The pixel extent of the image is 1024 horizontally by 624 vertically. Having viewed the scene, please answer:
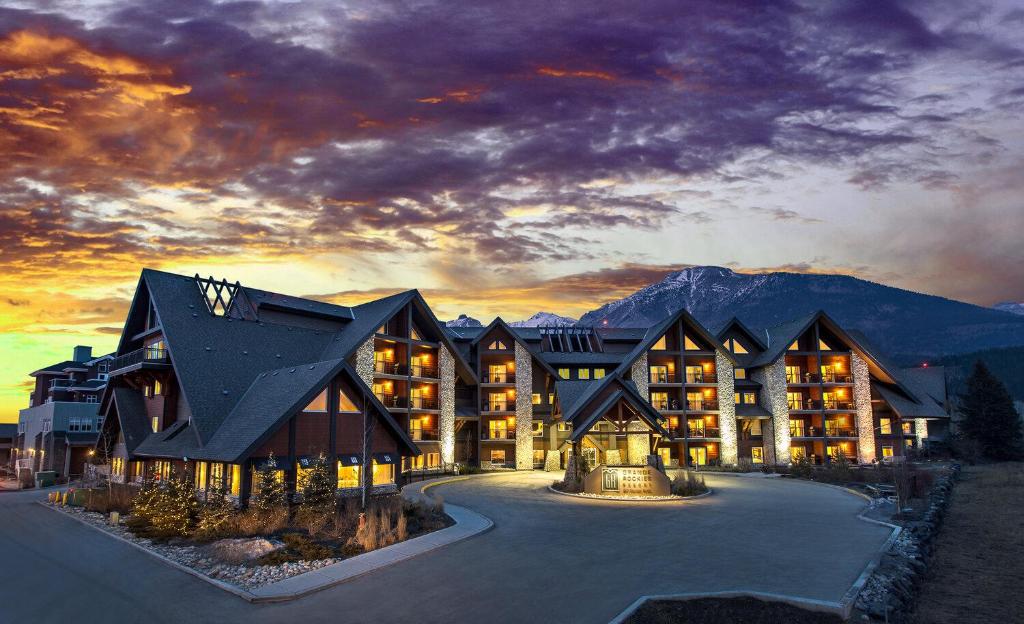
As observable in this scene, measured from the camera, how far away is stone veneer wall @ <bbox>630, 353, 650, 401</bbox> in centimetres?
5597

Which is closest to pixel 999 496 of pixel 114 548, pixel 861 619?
pixel 861 619

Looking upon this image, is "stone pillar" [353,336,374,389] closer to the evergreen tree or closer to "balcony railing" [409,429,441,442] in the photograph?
"balcony railing" [409,429,441,442]

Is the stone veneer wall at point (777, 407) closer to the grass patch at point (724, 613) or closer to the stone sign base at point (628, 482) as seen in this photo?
the stone sign base at point (628, 482)

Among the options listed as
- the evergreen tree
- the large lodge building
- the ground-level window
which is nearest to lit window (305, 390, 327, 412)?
the large lodge building

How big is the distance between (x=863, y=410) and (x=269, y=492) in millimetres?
53917

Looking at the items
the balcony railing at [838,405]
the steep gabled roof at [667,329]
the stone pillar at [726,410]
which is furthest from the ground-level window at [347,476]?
the balcony railing at [838,405]

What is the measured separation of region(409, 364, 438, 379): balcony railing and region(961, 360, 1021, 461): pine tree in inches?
1972

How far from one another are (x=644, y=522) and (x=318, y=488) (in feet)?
43.0

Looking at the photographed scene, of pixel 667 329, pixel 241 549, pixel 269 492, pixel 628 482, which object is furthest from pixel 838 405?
pixel 241 549

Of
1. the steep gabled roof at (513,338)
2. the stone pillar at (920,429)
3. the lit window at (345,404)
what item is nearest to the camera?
the lit window at (345,404)

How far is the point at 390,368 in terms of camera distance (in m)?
46.9

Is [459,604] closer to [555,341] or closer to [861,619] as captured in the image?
[861,619]

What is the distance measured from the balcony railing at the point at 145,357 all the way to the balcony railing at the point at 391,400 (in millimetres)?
15023

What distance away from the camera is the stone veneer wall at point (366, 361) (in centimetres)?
4288
